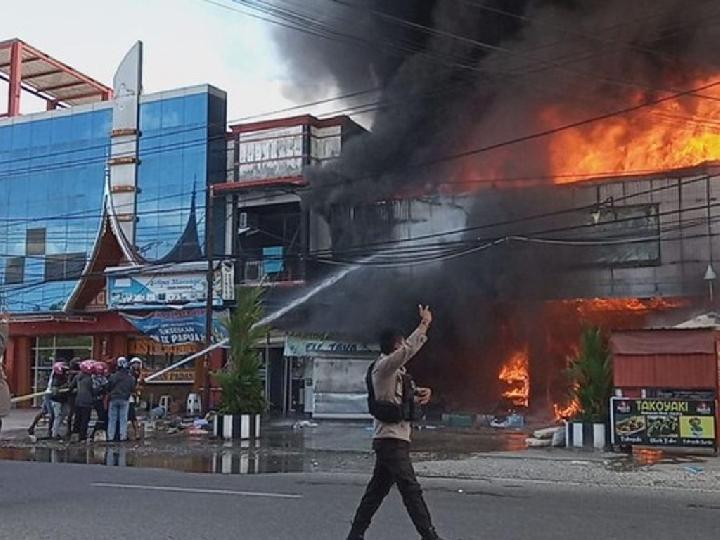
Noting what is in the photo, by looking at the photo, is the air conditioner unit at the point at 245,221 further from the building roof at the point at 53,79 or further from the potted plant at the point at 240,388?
the building roof at the point at 53,79

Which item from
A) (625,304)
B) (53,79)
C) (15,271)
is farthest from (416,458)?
(53,79)

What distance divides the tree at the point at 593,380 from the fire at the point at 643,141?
982 cm

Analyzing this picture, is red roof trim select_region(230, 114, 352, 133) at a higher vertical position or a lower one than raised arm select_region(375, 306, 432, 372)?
higher

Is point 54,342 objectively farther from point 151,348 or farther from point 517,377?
point 517,377

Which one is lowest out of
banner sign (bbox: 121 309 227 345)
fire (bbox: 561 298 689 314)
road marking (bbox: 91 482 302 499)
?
road marking (bbox: 91 482 302 499)

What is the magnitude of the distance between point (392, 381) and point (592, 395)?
422 inches

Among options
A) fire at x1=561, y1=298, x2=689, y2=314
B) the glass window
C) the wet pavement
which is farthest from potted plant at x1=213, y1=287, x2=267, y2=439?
the glass window

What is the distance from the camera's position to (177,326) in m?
29.3

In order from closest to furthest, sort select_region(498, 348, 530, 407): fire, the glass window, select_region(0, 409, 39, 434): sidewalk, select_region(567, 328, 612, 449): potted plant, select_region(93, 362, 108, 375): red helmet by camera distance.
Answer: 1. select_region(567, 328, 612, 449): potted plant
2. select_region(93, 362, 108, 375): red helmet
3. select_region(0, 409, 39, 434): sidewalk
4. select_region(498, 348, 530, 407): fire
5. the glass window

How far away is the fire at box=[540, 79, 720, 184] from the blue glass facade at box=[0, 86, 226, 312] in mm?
11346

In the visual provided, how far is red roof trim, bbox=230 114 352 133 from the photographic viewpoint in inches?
1147

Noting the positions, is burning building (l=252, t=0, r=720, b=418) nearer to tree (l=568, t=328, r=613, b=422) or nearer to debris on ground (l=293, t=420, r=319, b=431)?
debris on ground (l=293, t=420, r=319, b=431)

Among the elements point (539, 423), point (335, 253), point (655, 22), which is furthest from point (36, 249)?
point (655, 22)

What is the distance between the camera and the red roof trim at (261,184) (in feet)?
92.8
